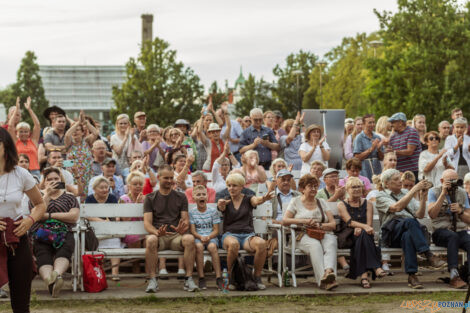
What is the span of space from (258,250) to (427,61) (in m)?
27.3

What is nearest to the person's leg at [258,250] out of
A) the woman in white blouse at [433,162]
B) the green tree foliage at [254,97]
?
the woman in white blouse at [433,162]

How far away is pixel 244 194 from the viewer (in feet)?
32.3

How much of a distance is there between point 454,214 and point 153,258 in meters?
3.90

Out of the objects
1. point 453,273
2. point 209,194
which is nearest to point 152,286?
point 209,194

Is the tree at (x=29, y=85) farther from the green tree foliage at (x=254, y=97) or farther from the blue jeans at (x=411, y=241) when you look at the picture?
the blue jeans at (x=411, y=241)

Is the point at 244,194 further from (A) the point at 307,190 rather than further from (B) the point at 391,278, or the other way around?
(B) the point at 391,278

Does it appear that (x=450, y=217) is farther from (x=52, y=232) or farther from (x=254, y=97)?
(x=254, y=97)

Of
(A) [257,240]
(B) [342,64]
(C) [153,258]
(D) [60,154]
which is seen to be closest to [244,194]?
(A) [257,240]

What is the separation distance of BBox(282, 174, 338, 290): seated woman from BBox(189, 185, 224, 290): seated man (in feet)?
2.99

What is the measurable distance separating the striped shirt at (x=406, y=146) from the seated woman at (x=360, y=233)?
368cm

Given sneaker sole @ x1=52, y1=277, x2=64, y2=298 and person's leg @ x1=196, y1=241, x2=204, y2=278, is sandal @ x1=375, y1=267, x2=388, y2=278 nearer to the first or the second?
person's leg @ x1=196, y1=241, x2=204, y2=278

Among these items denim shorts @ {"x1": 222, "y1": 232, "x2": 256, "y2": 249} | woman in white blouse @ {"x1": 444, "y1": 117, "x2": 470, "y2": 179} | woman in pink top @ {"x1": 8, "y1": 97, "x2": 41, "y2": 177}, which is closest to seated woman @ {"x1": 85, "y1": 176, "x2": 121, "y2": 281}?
denim shorts @ {"x1": 222, "y1": 232, "x2": 256, "y2": 249}

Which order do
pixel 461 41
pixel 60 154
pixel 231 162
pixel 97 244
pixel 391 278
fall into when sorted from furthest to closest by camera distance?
pixel 461 41 → pixel 231 162 → pixel 60 154 → pixel 391 278 → pixel 97 244

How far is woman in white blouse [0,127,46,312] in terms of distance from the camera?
5.53 metres
